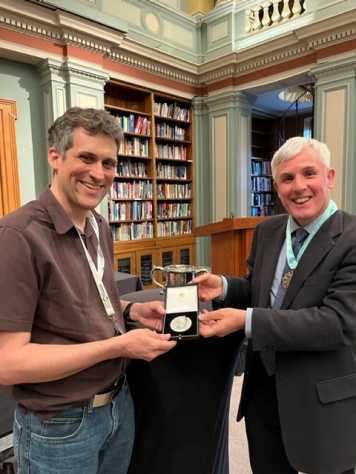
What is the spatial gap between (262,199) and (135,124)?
346 cm

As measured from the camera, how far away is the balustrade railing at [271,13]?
4.57 m

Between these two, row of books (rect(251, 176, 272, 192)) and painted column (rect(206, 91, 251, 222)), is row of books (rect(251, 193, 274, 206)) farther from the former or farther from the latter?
painted column (rect(206, 91, 251, 222))

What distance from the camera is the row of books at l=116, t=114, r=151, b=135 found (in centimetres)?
480

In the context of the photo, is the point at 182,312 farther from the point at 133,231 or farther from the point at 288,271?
the point at 133,231

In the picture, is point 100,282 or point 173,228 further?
point 173,228

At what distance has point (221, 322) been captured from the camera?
1.00m

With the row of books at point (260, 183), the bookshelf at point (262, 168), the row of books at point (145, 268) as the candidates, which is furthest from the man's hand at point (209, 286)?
the row of books at point (260, 183)

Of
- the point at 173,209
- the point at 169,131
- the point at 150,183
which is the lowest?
the point at 173,209

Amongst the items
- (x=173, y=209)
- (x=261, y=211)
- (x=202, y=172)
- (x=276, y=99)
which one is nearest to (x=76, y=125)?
(x=173, y=209)

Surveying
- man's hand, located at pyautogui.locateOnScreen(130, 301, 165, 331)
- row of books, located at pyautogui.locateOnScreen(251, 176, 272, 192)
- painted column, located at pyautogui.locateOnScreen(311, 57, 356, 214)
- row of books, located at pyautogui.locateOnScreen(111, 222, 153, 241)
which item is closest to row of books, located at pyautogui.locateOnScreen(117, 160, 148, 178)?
row of books, located at pyautogui.locateOnScreen(111, 222, 153, 241)

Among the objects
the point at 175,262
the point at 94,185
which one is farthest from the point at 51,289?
the point at 175,262

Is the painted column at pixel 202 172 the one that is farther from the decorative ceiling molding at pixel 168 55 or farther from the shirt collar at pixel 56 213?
the shirt collar at pixel 56 213

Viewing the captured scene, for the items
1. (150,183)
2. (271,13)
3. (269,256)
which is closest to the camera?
(269,256)

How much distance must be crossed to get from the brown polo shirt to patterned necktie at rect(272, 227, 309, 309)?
53cm
